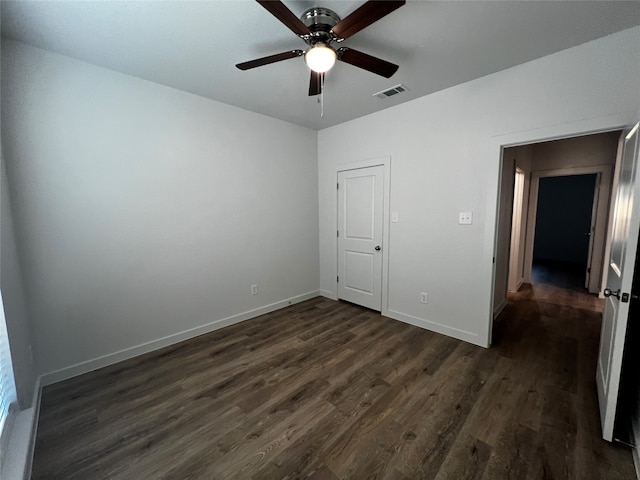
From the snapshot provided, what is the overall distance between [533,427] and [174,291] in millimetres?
3205

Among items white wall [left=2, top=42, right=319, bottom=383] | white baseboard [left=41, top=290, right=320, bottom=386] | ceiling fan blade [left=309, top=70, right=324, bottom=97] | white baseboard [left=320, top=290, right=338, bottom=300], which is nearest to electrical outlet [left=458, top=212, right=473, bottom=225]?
ceiling fan blade [left=309, top=70, right=324, bottom=97]

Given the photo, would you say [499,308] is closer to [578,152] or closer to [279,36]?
[578,152]

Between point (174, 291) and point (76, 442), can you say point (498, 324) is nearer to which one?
point (174, 291)

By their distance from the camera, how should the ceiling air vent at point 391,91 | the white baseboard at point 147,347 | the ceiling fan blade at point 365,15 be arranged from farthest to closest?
the ceiling air vent at point 391,91, the white baseboard at point 147,347, the ceiling fan blade at point 365,15

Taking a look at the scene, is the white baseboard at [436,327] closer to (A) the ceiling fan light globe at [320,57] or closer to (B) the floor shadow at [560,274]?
(A) the ceiling fan light globe at [320,57]

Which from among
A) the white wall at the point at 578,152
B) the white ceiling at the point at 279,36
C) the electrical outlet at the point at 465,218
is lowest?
the electrical outlet at the point at 465,218

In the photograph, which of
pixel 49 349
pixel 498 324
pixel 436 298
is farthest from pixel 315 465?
pixel 498 324

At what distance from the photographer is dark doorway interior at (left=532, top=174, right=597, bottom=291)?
612 centimetres

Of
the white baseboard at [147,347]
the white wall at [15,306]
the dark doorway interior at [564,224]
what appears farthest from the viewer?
the dark doorway interior at [564,224]

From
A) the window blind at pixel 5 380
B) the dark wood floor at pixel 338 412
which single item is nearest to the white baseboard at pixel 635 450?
the dark wood floor at pixel 338 412

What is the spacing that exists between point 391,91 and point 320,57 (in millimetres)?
1363

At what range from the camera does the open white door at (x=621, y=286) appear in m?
1.42

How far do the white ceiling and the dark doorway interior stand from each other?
558 cm

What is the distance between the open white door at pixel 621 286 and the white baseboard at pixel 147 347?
3.17 m
